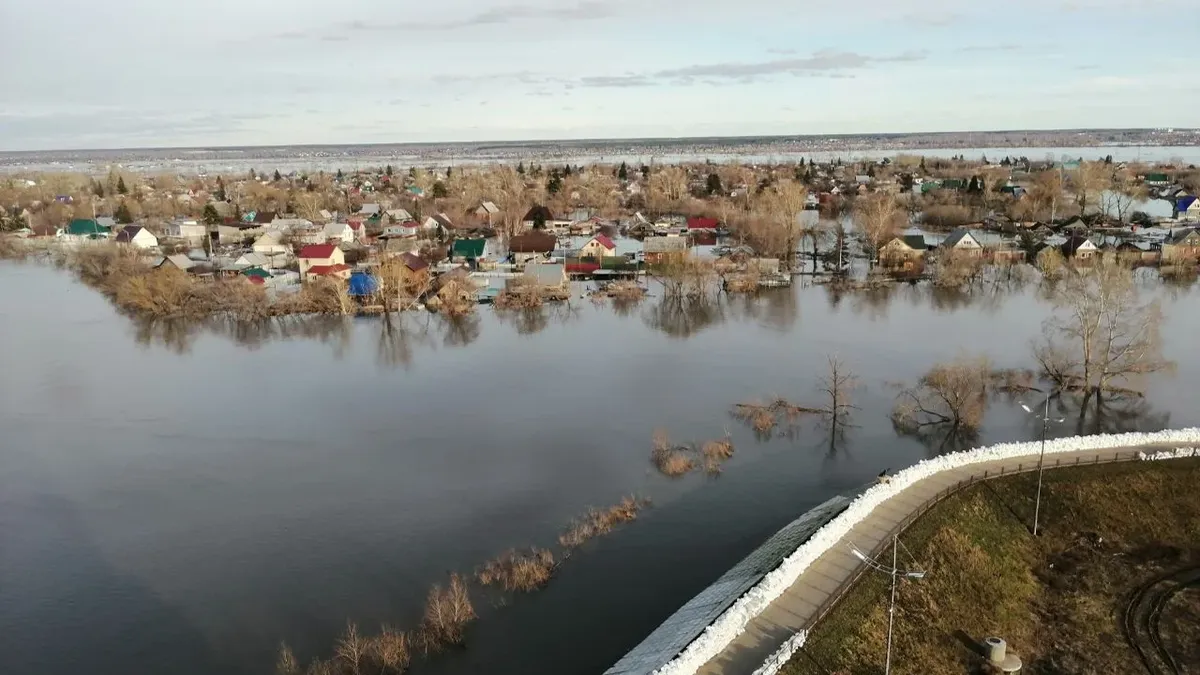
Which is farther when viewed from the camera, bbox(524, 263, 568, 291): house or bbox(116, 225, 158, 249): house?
bbox(116, 225, 158, 249): house

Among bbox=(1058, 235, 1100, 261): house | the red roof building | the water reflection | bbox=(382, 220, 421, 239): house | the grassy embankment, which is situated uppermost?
bbox=(382, 220, 421, 239): house

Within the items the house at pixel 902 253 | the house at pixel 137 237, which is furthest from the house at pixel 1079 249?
the house at pixel 137 237

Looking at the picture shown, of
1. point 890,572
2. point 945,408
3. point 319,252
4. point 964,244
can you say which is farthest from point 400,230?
point 890,572

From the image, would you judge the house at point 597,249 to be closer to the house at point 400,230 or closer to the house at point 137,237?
the house at point 400,230

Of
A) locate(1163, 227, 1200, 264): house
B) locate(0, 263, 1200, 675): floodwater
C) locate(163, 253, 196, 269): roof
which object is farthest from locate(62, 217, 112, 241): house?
locate(1163, 227, 1200, 264): house

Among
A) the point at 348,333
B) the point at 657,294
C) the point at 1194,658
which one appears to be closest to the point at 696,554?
the point at 1194,658

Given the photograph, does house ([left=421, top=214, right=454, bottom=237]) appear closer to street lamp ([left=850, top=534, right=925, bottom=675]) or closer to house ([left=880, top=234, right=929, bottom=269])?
house ([left=880, top=234, right=929, bottom=269])
